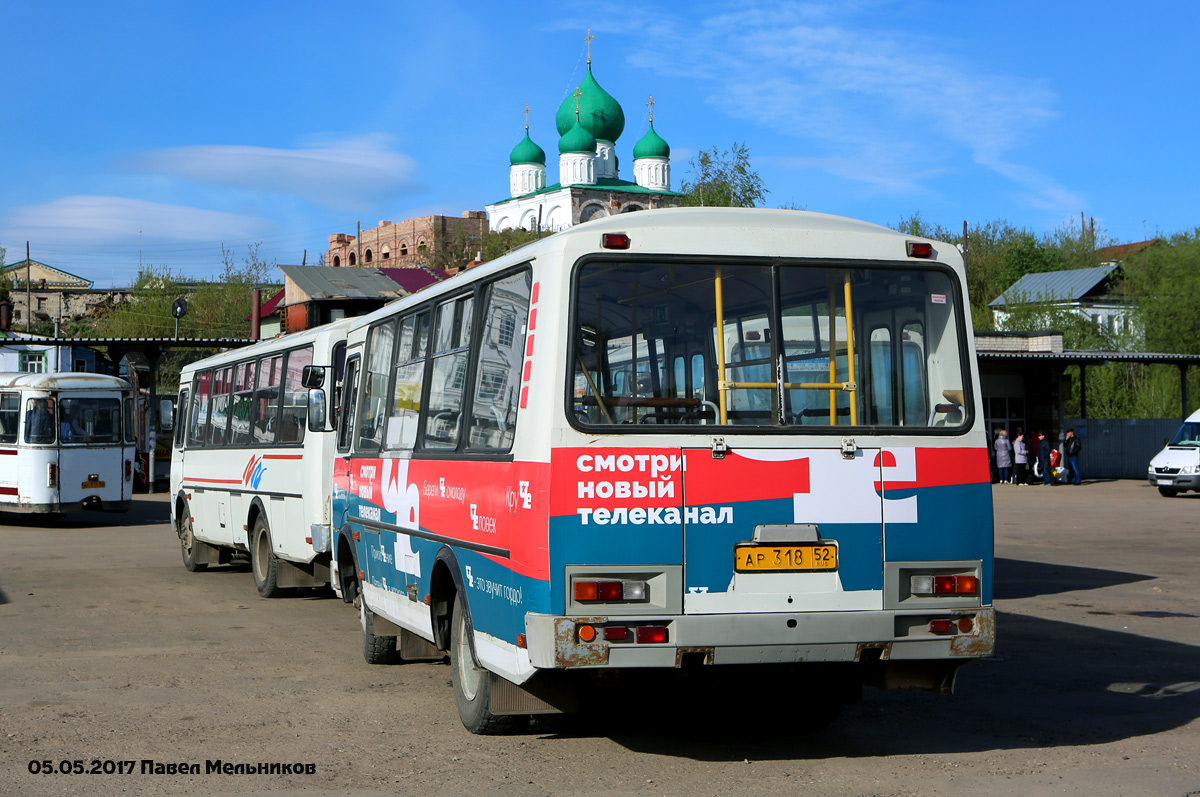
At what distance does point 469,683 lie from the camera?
7.75m

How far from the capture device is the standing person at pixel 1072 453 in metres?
43.0

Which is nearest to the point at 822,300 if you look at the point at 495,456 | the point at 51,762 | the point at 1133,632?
the point at 495,456

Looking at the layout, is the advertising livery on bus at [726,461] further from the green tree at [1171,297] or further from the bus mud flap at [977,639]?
the green tree at [1171,297]

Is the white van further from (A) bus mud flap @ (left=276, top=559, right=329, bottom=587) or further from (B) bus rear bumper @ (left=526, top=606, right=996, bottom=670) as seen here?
(B) bus rear bumper @ (left=526, top=606, right=996, bottom=670)

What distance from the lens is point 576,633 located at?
631 cm

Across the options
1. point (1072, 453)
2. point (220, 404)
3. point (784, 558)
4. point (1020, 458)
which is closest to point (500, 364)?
point (784, 558)

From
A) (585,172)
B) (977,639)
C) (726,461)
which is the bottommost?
(977,639)

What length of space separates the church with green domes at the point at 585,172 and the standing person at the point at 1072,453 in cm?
5877

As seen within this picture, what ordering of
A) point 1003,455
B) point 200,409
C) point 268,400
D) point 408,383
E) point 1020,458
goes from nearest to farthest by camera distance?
point 408,383, point 268,400, point 200,409, point 1003,455, point 1020,458

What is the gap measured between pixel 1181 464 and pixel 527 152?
86801 mm

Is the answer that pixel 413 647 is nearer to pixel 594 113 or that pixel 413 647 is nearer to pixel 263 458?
pixel 263 458

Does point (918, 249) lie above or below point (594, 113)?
below

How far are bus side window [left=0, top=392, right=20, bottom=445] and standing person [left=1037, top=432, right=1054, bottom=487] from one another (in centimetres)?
2973

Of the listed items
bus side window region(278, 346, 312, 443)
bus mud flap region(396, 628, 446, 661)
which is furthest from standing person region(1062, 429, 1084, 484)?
bus mud flap region(396, 628, 446, 661)
